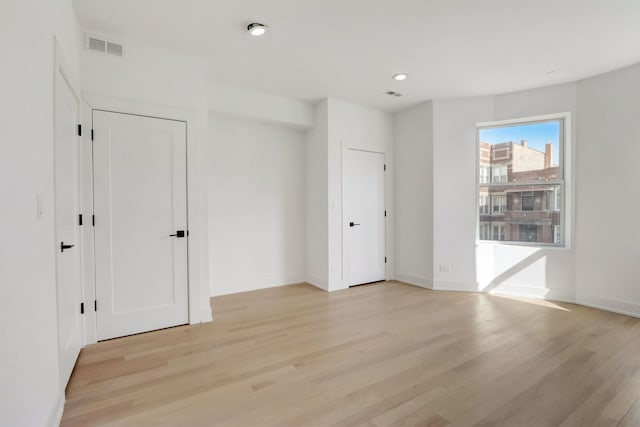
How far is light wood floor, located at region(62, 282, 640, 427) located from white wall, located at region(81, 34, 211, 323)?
2.30ft

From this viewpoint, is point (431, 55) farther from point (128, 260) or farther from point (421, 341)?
point (128, 260)

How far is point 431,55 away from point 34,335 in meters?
3.76

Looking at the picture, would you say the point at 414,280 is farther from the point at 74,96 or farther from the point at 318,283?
the point at 74,96

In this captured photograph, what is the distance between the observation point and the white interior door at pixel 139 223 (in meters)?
2.82

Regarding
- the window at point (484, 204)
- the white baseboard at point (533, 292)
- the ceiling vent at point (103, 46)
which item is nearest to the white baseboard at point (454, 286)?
the white baseboard at point (533, 292)

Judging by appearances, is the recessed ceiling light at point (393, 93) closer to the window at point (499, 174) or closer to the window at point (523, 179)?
the window at point (523, 179)

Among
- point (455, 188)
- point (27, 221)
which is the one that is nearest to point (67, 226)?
point (27, 221)

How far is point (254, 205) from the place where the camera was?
15.0 feet

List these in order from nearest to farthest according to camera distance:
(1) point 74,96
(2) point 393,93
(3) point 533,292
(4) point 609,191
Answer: (1) point 74,96 → (4) point 609,191 → (3) point 533,292 → (2) point 393,93

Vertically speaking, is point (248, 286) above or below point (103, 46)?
below

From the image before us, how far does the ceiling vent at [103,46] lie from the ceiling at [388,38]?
87mm

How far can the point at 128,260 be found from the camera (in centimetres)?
293

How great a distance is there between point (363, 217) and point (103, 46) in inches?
145

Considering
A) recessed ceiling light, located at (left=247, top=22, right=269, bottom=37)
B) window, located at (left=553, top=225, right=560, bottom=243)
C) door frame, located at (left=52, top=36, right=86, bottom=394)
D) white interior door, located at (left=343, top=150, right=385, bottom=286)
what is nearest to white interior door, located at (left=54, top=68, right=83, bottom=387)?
door frame, located at (left=52, top=36, right=86, bottom=394)
